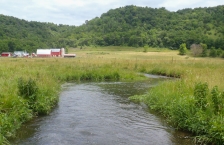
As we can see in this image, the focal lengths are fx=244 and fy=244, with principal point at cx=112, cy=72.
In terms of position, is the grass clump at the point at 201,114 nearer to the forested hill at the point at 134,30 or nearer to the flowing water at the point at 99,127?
the flowing water at the point at 99,127

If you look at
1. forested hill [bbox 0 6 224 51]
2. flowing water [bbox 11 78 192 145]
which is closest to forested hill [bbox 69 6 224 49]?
forested hill [bbox 0 6 224 51]

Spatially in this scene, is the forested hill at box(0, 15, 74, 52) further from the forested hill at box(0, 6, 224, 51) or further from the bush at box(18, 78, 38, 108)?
the bush at box(18, 78, 38, 108)

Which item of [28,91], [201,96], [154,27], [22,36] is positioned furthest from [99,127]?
[154,27]

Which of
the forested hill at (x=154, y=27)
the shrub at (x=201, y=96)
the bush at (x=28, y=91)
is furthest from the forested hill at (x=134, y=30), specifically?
the bush at (x=28, y=91)

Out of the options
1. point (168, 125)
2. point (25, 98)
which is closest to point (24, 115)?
point (25, 98)

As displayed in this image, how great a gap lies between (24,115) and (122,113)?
5.03 meters

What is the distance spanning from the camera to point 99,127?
10.7m

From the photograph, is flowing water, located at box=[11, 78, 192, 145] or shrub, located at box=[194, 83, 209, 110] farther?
shrub, located at box=[194, 83, 209, 110]

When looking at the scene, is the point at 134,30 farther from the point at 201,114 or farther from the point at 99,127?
the point at 201,114

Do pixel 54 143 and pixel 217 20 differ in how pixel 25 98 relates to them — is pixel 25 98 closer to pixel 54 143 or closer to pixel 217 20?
pixel 54 143

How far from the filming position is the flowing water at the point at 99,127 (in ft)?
30.0

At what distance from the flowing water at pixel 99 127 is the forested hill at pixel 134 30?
102 metres

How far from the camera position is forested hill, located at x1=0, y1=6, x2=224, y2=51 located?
12203 cm

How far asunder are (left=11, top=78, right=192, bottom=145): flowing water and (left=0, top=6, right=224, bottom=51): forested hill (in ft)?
334
